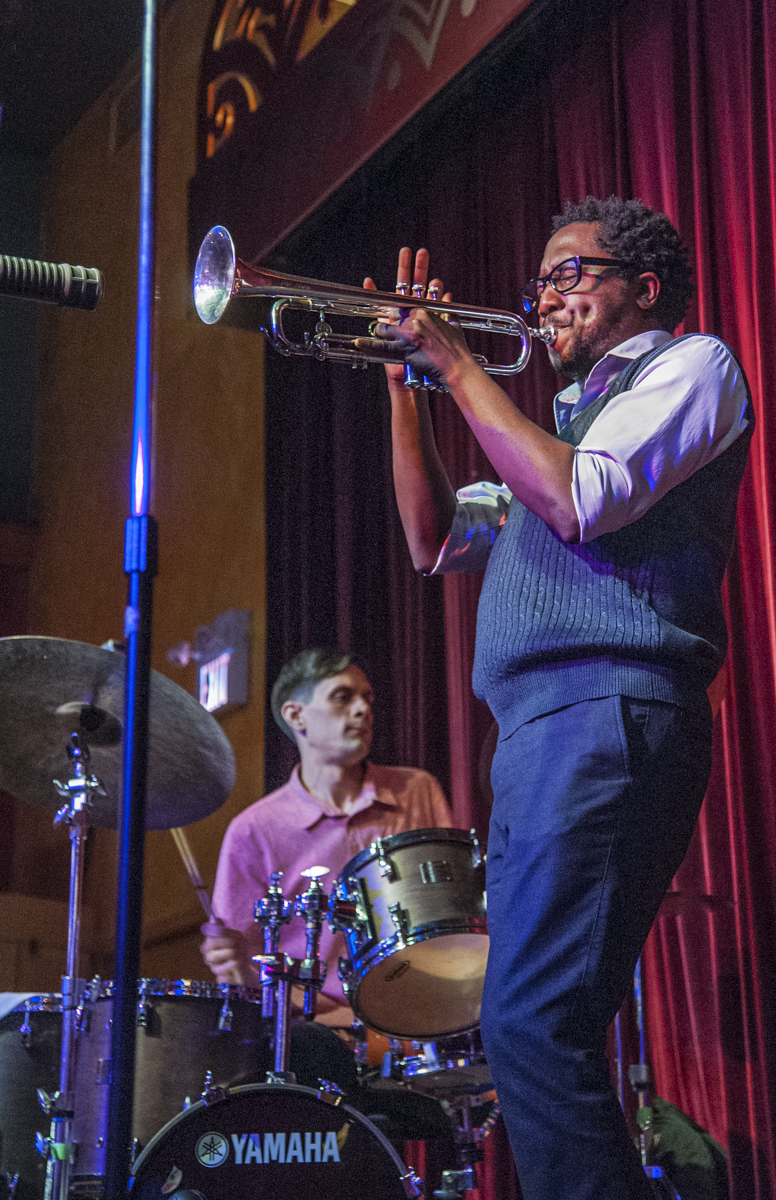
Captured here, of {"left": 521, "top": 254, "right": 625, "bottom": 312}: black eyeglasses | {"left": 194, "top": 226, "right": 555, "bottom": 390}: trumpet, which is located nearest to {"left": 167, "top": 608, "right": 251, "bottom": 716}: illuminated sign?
{"left": 194, "top": 226, "right": 555, "bottom": 390}: trumpet

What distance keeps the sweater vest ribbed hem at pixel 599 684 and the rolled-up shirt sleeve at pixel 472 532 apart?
0.51 meters

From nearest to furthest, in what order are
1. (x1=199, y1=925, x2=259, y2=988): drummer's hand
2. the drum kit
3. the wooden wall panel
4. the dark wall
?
1. the drum kit
2. (x1=199, y1=925, x2=259, y2=988): drummer's hand
3. the wooden wall panel
4. the dark wall

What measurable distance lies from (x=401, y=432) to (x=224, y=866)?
2.00 m

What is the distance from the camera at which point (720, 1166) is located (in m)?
2.77

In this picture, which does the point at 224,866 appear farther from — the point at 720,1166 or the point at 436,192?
the point at 436,192

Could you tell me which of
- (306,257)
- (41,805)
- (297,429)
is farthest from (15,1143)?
(306,257)

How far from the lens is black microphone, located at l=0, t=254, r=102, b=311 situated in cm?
119

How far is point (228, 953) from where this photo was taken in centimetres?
295

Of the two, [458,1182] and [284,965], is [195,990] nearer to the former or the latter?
[284,965]

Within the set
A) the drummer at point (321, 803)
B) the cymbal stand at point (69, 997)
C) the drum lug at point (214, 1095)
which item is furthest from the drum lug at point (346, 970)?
the drummer at point (321, 803)

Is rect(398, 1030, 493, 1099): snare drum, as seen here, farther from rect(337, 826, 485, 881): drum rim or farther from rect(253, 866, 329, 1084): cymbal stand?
rect(337, 826, 485, 881): drum rim

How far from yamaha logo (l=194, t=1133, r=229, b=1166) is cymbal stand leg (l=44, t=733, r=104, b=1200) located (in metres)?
0.22

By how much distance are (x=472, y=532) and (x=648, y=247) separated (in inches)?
21.9

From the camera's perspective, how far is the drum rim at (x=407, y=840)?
2.68m
